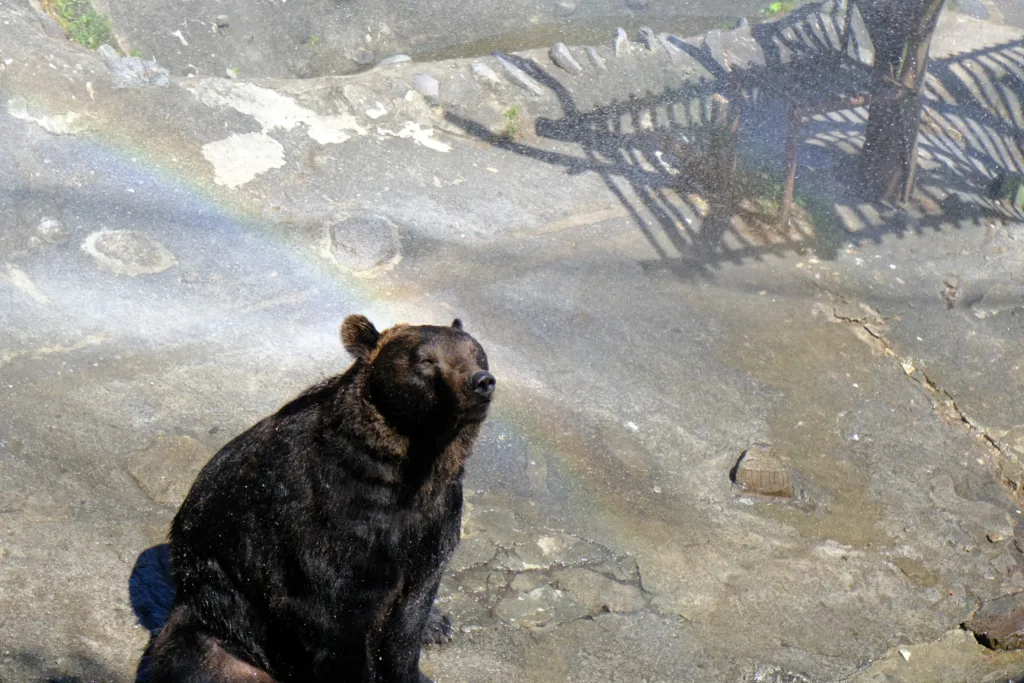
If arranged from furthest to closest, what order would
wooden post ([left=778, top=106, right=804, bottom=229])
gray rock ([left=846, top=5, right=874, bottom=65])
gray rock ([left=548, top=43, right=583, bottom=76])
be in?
gray rock ([left=846, top=5, right=874, bottom=65]) < gray rock ([left=548, top=43, right=583, bottom=76]) < wooden post ([left=778, top=106, right=804, bottom=229])

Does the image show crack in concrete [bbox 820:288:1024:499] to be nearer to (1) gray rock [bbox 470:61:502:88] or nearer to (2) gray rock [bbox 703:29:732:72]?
(2) gray rock [bbox 703:29:732:72]

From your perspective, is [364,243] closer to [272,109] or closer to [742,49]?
[272,109]

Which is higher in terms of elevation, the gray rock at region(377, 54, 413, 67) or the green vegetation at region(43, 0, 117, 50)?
the green vegetation at region(43, 0, 117, 50)

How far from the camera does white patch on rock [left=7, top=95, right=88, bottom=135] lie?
25.9 feet

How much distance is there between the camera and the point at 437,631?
4.91 meters

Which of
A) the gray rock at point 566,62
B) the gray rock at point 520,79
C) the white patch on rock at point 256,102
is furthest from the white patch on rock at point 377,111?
the gray rock at point 566,62

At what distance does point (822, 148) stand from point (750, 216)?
168 centimetres

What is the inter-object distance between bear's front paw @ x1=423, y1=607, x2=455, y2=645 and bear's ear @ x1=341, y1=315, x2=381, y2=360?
1.51 m

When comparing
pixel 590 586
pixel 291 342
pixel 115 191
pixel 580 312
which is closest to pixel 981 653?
pixel 590 586

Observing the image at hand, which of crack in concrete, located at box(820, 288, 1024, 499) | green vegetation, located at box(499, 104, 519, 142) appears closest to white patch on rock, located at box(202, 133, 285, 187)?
green vegetation, located at box(499, 104, 519, 142)

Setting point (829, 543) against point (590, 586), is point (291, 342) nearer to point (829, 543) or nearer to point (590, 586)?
point (590, 586)

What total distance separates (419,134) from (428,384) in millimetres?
5861

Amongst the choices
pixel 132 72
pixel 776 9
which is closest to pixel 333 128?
pixel 132 72

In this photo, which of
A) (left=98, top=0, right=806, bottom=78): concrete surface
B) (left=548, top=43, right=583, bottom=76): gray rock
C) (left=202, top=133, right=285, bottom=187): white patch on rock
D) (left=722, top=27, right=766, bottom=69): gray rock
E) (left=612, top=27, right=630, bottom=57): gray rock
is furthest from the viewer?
(left=722, top=27, right=766, bottom=69): gray rock
